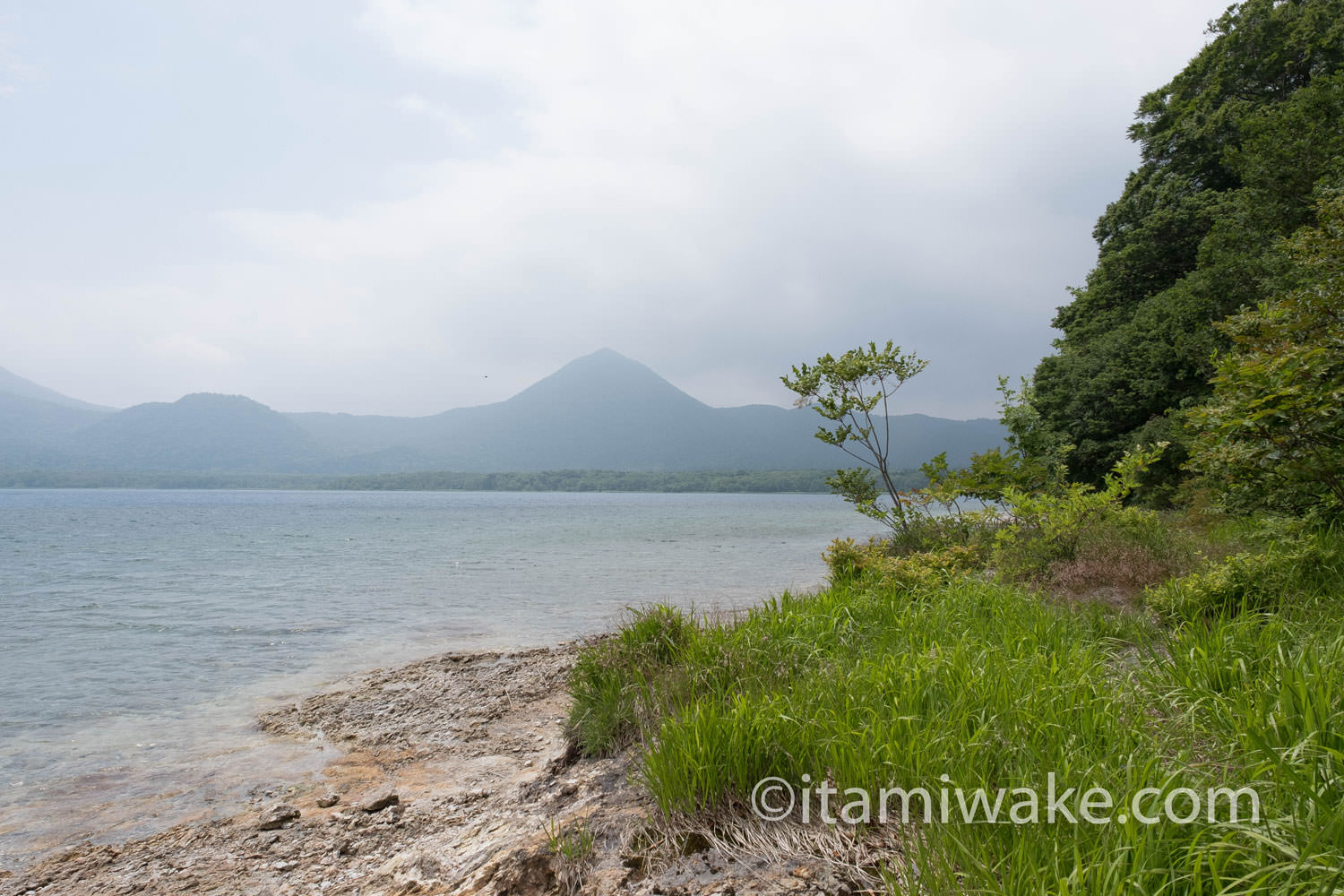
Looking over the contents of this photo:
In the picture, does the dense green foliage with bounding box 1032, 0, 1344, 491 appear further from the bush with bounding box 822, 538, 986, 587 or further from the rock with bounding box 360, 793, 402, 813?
the rock with bounding box 360, 793, 402, 813

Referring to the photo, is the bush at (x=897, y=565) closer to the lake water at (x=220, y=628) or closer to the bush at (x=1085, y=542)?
the bush at (x=1085, y=542)

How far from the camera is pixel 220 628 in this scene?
14.8 m

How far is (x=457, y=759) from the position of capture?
6871 millimetres

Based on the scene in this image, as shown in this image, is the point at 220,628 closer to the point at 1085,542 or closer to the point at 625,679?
the point at 625,679

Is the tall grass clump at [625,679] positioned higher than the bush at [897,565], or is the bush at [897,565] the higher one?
the bush at [897,565]

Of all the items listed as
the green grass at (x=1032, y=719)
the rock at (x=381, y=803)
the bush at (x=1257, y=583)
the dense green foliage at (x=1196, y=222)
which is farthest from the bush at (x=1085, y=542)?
the dense green foliage at (x=1196, y=222)

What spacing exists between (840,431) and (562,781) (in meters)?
9.19

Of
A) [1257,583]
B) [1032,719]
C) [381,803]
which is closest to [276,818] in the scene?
Result: [381,803]

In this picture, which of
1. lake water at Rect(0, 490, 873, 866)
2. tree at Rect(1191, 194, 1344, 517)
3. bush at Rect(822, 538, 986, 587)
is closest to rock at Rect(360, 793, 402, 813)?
lake water at Rect(0, 490, 873, 866)

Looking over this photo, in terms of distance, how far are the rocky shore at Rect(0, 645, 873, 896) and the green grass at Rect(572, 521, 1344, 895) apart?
1.15ft

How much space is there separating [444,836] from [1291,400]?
814 cm

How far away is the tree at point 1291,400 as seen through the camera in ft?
18.8

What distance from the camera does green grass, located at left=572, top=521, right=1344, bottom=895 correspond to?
7.57ft

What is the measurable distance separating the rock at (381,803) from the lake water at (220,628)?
5.72 feet
